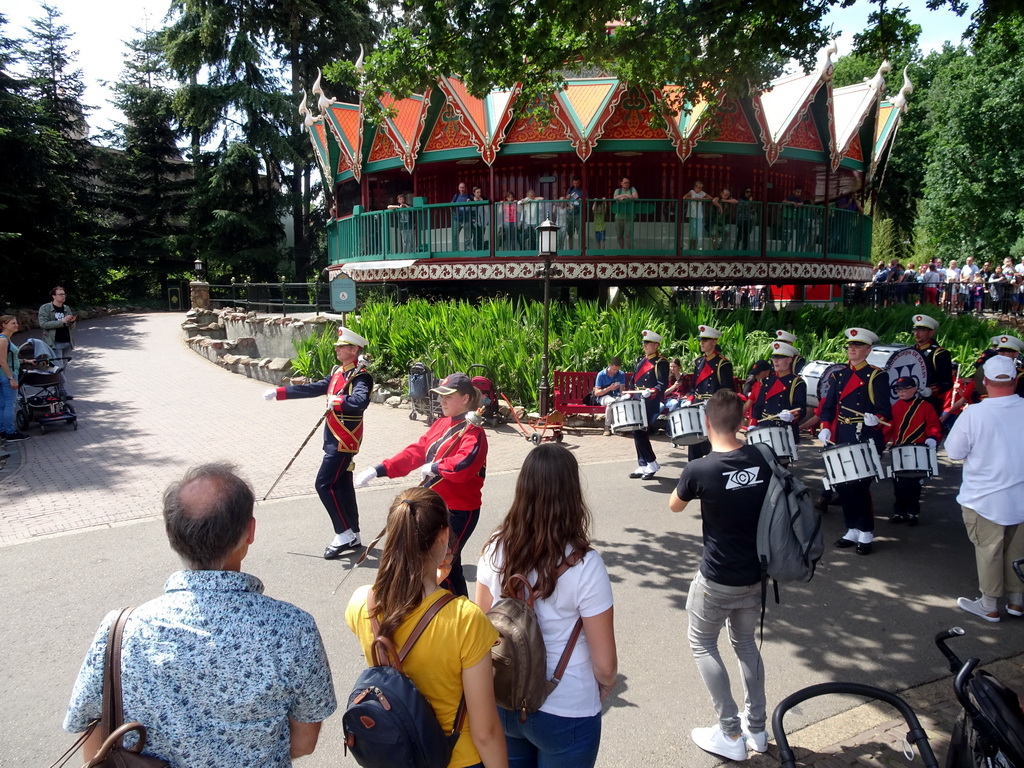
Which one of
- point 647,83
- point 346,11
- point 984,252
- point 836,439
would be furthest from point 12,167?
point 984,252

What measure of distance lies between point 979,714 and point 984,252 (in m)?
35.6

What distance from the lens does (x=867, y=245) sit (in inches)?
784

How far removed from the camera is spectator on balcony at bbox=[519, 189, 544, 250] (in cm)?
1666

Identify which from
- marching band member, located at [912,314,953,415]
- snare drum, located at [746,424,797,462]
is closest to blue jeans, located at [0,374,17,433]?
snare drum, located at [746,424,797,462]

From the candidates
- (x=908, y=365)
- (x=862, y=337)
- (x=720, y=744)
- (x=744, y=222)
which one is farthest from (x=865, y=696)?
(x=744, y=222)

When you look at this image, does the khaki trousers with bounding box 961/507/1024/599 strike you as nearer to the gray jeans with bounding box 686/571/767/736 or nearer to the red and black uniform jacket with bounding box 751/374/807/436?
the gray jeans with bounding box 686/571/767/736

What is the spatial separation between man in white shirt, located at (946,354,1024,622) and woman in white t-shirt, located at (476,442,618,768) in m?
3.94

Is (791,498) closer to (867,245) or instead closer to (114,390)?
(114,390)

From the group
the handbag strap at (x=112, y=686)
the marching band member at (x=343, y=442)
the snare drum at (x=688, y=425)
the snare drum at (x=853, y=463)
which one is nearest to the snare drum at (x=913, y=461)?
the snare drum at (x=853, y=463)

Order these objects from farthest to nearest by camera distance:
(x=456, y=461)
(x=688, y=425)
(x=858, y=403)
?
1. (x=688, y=425)
2. (x=858, y=403)
3. (x=456, y=461)

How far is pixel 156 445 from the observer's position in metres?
11.0

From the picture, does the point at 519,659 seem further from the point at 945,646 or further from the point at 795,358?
the point at 795,358

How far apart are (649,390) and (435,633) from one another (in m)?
7.54

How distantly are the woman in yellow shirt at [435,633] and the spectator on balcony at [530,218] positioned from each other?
14785mm
